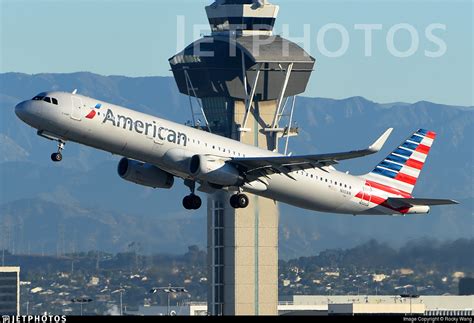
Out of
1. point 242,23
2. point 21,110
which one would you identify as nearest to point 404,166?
point 21,110

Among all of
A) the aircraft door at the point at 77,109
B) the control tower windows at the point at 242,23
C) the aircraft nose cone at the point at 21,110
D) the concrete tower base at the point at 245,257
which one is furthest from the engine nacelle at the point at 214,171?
the control tower windows at the point at 242,23

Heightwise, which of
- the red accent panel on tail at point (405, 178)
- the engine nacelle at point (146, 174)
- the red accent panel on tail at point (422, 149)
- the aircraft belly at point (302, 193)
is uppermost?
the red accent panel on tail at point (422, 149)

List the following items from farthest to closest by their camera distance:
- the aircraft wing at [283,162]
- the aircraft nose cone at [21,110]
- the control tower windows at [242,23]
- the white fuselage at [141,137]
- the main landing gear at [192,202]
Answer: the control tower windows at [242,23], the main landing gear at [192,202], the aircraft wing at [283,162], the aircraft nose cone at [21,110], the white fuselage at [141,137]

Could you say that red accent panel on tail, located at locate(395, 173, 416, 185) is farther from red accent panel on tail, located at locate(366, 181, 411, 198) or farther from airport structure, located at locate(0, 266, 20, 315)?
airport structure, located at locate(0, 266, 20, 315)

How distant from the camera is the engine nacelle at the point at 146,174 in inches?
3679

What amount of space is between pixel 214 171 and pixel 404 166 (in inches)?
809

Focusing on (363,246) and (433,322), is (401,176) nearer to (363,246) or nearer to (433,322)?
(433,322)

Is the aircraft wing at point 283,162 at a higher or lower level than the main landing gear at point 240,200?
higher

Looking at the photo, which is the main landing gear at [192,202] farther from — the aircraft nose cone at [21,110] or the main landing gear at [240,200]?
the aircraft nose cone at [21,110]

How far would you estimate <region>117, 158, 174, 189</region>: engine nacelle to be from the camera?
3679 inches

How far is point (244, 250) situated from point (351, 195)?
72227 millimetres

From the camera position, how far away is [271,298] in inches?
6703

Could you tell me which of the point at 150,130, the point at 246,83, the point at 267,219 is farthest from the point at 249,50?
the point at 150,130

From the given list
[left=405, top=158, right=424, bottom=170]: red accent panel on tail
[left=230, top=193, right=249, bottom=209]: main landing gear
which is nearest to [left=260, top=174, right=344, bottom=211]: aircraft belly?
[left=230, top=193, right=249, bottom=209]: main landing gear
